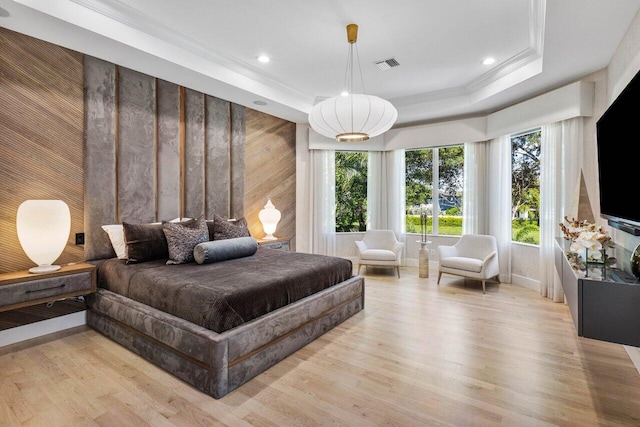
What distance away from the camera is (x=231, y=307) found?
2.20 m

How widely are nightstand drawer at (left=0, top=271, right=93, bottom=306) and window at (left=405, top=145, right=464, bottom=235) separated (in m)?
5.11

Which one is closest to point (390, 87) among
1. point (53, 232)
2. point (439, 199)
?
point (439, 199)

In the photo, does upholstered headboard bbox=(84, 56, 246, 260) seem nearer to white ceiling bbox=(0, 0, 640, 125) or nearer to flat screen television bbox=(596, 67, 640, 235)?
white ceiling bbox=(0, 0, 640, 125)

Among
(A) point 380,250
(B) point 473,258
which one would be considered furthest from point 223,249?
(B) point 473,258

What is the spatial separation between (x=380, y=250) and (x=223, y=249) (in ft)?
9.41

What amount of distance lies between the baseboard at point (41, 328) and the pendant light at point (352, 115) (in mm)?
3129

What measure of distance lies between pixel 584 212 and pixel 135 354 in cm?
464

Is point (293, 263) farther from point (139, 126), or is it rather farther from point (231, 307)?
point (139, 126)

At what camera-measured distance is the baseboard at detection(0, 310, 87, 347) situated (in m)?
2.79

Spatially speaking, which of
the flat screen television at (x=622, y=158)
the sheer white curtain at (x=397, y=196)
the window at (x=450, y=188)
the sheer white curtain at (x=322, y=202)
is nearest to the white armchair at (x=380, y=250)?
the sheer white curtain at (x=397, y=196)

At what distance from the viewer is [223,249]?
3422 mm

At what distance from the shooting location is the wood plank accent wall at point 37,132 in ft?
9.34

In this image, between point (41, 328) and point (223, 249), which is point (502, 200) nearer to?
point (223, 249)

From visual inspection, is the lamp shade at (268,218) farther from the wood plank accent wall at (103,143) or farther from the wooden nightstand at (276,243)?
the wood plank accent wall at (103,143)
